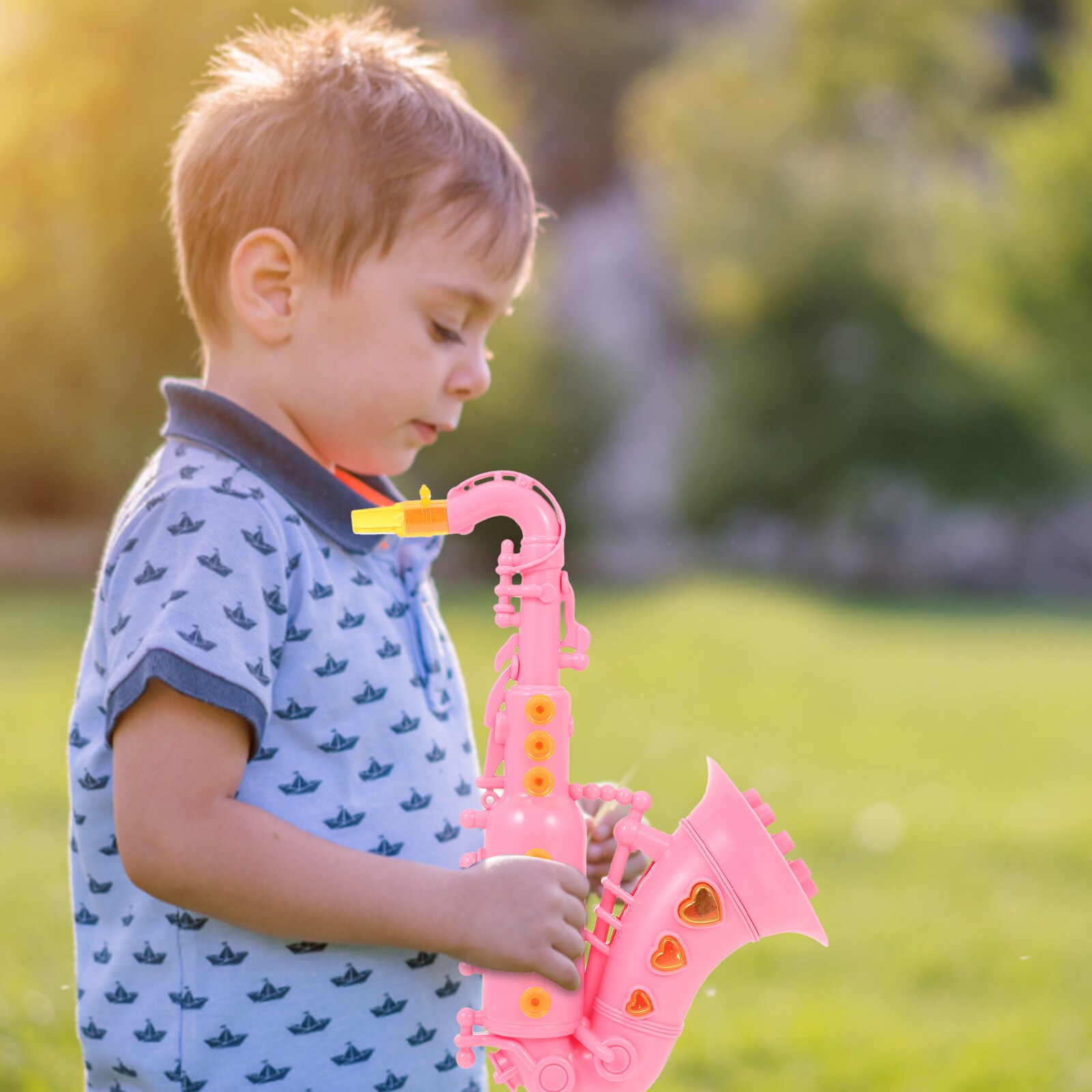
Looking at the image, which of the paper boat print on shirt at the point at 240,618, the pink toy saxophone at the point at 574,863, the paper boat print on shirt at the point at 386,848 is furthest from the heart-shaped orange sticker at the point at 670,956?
the paper boat print on shirt at the point at 240,618

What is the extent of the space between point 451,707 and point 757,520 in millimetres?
23353

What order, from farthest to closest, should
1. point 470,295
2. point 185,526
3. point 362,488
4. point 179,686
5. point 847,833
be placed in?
point 847,833
point 362,488
point 470,295
point 185,526
point 179,686

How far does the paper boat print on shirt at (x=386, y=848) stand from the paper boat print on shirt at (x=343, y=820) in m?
0.04

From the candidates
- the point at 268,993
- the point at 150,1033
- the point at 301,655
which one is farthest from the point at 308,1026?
the point at 301,655

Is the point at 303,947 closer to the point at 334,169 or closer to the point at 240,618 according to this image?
the point at 240,618

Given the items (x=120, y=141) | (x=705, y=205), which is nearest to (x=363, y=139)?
(x=120, y=141)

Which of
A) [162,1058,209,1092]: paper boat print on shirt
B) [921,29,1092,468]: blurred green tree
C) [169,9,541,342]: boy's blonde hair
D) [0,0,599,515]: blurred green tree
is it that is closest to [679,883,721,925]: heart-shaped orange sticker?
[162,1058,209,1092]: paper boat print on shirt

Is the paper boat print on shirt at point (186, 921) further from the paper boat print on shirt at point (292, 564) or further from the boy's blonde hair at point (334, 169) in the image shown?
the boy's blonde hair at point (334, 169)

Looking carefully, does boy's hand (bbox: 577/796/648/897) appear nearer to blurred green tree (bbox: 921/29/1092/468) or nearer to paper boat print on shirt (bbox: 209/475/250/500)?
paper boat print on shirt (bbox: 209/475/250/500)

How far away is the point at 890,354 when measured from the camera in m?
23.8

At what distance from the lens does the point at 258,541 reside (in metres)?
1.34

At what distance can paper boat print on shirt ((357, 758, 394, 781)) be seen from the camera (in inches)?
56.2

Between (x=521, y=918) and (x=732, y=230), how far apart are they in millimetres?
Result: 24397

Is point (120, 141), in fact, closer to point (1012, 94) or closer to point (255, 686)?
point (255, 686)
